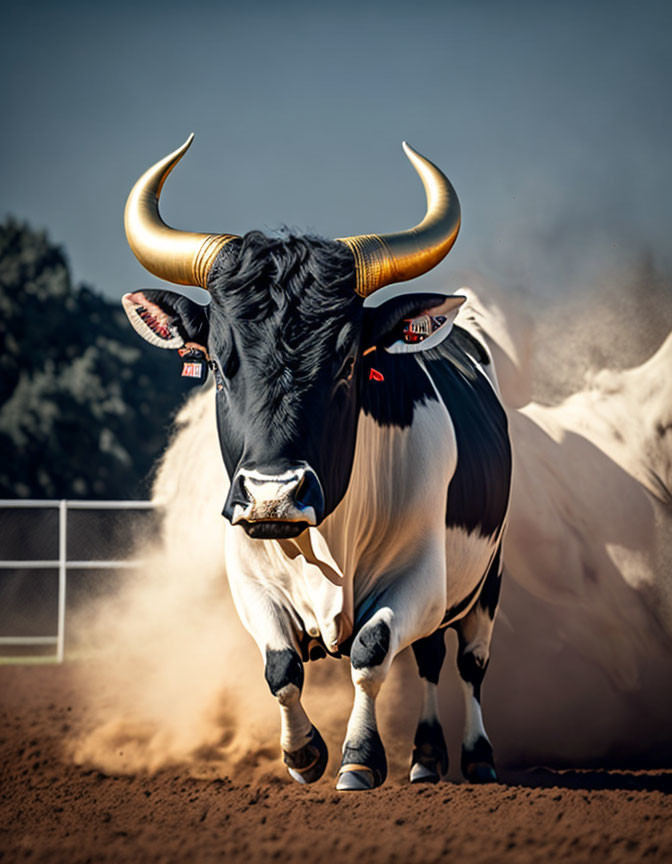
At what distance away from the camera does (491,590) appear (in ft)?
25.9

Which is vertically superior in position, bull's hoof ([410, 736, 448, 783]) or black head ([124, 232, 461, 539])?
black head ([124, 232, 461, 539])

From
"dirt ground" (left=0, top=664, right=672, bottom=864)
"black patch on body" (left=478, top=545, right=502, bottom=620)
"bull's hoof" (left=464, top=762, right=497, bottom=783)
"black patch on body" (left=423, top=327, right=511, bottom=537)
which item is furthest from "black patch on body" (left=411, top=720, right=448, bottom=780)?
"black patch on body" (left=423, top=327, right=511, bottom=537)

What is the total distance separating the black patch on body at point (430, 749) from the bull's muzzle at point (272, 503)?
2882 millimetres

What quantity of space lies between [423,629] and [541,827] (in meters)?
1.16

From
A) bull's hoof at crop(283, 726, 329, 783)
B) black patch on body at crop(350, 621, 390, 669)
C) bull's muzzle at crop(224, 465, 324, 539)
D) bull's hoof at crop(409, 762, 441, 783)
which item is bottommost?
bull's hoof at crop(409, 762, 441, 783)

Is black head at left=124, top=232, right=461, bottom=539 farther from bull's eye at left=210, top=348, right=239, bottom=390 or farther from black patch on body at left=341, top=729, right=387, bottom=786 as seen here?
black patch on body at left=341, top=729, right=387, bottom=786

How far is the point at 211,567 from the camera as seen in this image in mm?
10031

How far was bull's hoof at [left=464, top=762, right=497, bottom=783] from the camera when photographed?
7.29 metres

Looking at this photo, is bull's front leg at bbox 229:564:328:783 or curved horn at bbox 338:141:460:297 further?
curved horn at bbox 338:141:460:297

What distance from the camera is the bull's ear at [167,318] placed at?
221 inches

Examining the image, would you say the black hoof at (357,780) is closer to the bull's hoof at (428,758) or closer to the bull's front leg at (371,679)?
the bull's front leg at (371,679)

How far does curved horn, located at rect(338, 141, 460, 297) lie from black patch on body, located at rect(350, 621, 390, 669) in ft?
5.17

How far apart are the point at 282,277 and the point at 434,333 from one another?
0.92 metres

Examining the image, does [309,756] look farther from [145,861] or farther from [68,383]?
[68,383]
